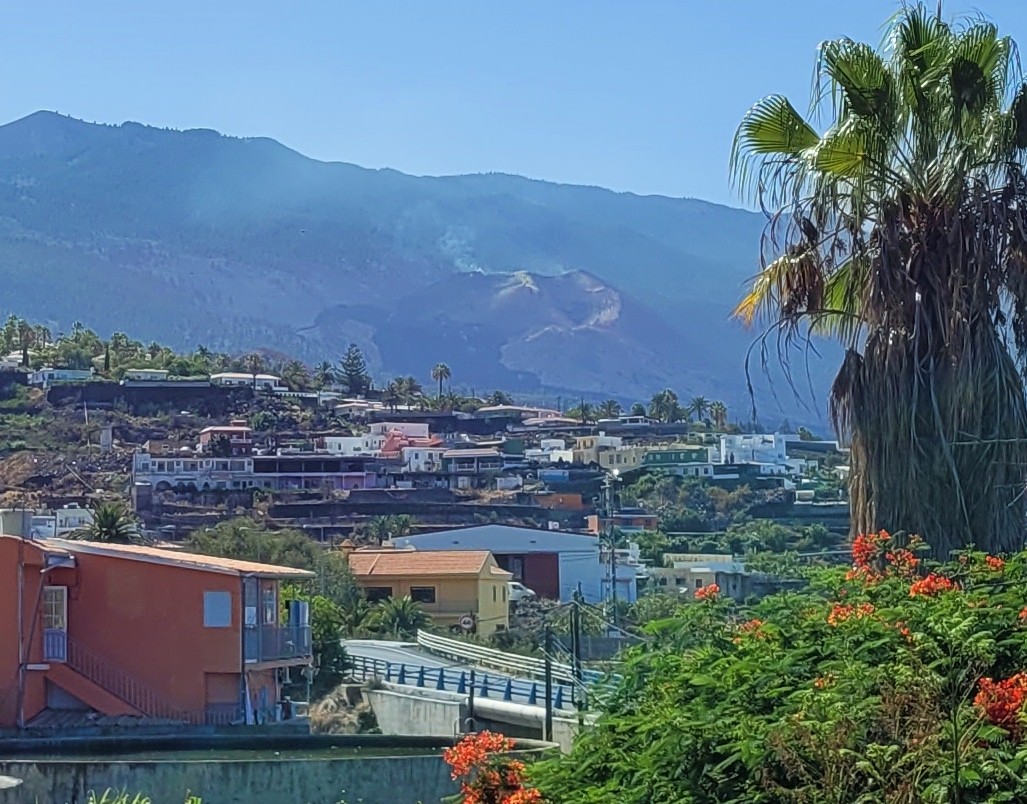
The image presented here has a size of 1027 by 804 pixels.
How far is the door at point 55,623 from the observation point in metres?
29.7

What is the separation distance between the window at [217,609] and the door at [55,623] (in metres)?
2.32

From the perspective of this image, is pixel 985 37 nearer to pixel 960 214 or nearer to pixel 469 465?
pixel 960 214

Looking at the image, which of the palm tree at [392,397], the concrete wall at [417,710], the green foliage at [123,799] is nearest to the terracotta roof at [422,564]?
the concrete wall at [417,710]

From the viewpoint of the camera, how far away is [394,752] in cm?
2573

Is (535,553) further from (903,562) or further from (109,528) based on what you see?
(903,562)

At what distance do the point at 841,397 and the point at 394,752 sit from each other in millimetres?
15417

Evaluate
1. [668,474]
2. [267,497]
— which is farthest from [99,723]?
[668,474]

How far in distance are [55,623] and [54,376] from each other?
345 ft

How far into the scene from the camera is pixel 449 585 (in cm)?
5991

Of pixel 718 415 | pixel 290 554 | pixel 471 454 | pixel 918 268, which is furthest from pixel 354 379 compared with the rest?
pixel 918 268

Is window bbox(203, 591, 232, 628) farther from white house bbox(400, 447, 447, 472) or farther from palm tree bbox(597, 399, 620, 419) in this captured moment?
palm tree bbox(597, 399, 620, 419)

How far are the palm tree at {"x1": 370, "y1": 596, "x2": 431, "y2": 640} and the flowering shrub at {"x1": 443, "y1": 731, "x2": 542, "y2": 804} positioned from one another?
46.4 meters

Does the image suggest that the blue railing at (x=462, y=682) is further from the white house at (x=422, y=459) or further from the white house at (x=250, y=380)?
the white house at (x=250, y=380)

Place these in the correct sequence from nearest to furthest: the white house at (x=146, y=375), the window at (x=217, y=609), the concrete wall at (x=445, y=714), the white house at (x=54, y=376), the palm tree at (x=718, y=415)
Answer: the concrete wall at (x=445, y=714), the window at (x=217, y=609), the white house at (x=54, y=376), the white house at (x=146, y=375), the palm tree at (x=718, y=415)
